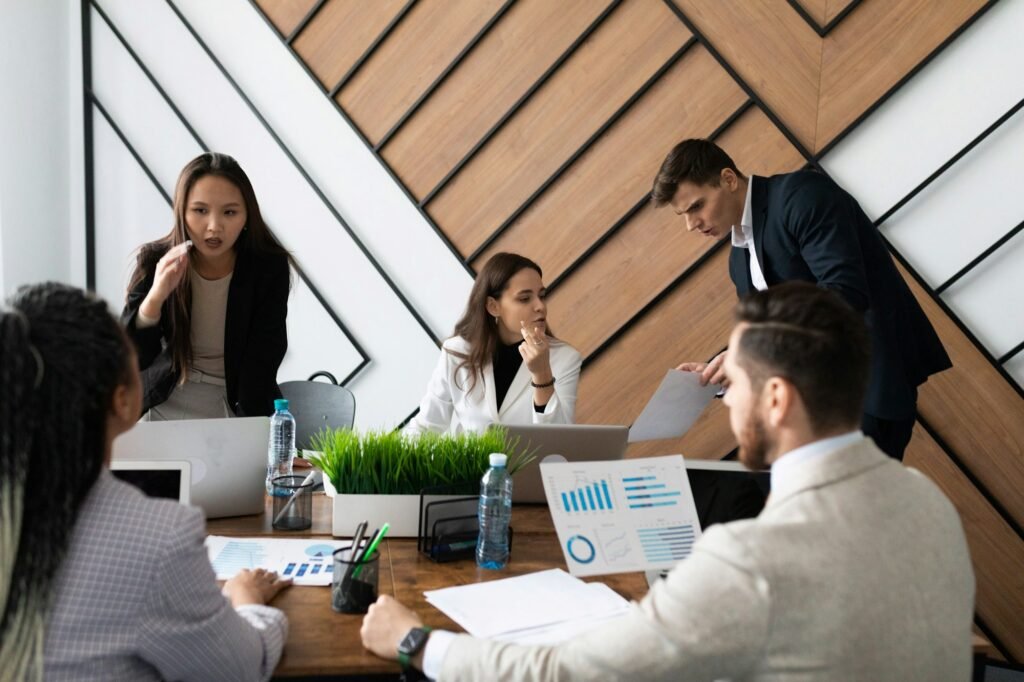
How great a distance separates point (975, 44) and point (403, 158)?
7.32 feet

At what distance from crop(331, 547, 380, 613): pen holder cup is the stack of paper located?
11cm

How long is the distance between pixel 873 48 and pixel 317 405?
2364mm

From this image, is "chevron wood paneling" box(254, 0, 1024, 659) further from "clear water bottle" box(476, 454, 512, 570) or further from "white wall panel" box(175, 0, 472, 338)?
"clear water bottle" box(476, 454, 512, 570)

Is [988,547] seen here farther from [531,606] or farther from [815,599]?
[815,599]

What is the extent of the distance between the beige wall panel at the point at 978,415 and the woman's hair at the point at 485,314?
1396 mm

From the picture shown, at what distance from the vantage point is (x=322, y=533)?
6.31 ft

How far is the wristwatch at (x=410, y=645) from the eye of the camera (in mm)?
1324

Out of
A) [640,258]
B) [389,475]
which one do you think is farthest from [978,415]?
[389,475]

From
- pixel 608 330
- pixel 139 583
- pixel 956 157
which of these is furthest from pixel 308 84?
pixel 139 583

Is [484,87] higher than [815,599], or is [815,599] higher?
[484,87]

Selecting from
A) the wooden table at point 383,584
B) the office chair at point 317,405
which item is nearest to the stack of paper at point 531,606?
the wooden table at point 383,584

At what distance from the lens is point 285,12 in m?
4.13

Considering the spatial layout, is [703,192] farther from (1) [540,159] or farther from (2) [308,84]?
(2) [308,84]

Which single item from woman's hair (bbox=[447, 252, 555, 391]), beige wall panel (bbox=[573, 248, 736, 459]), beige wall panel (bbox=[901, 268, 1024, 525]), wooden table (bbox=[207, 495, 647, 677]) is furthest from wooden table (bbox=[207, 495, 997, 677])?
beige wall panel (bbox=[901, 268, 1024, 525])
